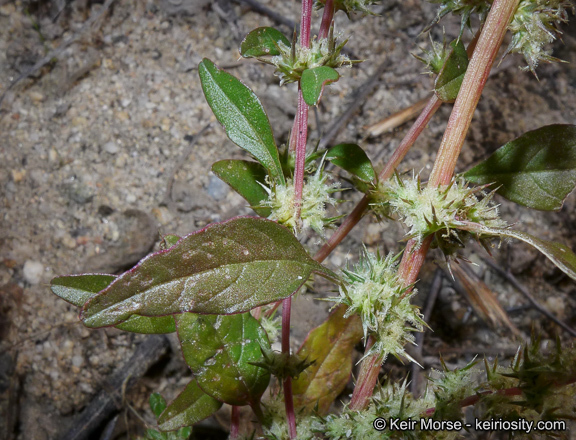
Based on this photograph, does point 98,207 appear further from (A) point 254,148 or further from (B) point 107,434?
(A) point 254,148

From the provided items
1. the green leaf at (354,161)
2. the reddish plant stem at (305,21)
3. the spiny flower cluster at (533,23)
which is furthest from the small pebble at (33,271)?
the spiny flower cluster at (533,23)

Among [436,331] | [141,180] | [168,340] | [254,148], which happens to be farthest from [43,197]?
[436,331]

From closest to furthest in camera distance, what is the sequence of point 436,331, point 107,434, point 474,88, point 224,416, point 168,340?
1. point 474,88
2. point 224,416
3. point 107,434
4. point 168,340
5. point 436,331

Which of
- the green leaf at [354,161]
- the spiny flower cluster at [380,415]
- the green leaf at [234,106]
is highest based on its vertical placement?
the green leaf at [234,106]

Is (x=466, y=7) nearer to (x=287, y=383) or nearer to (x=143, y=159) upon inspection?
(x=287, y=383)

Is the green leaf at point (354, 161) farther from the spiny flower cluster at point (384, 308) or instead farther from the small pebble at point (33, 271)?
the small pebble at point (33, 271)

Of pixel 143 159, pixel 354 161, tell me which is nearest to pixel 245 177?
pixel 354 161
